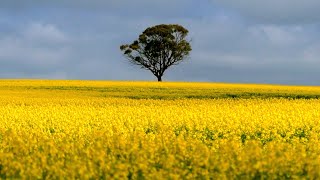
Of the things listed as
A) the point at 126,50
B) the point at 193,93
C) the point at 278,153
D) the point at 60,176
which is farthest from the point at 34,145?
the point at 126,50

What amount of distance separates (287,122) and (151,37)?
5885 centimetres

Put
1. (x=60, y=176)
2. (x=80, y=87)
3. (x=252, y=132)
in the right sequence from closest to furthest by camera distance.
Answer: (x=60, y=176) → (x=252, y=132) → (x=80, y=87)

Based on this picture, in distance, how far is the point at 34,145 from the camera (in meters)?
14.6

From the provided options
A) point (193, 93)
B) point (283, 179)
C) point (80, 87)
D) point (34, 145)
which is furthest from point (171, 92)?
point (283, 179)

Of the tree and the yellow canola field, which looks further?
the tree

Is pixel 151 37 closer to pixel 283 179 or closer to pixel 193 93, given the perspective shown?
pixel 193 93

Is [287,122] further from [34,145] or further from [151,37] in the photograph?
[151,37]

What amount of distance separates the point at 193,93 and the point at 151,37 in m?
34.1

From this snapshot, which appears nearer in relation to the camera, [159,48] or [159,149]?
[159,149]

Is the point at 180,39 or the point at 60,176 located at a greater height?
the point at 180,39

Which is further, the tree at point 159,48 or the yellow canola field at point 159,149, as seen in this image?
the tree at point 159,48

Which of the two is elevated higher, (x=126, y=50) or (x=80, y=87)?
(x=126, y=50)

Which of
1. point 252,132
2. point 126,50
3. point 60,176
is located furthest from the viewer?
point 126,50

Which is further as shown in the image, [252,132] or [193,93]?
[193,93]
